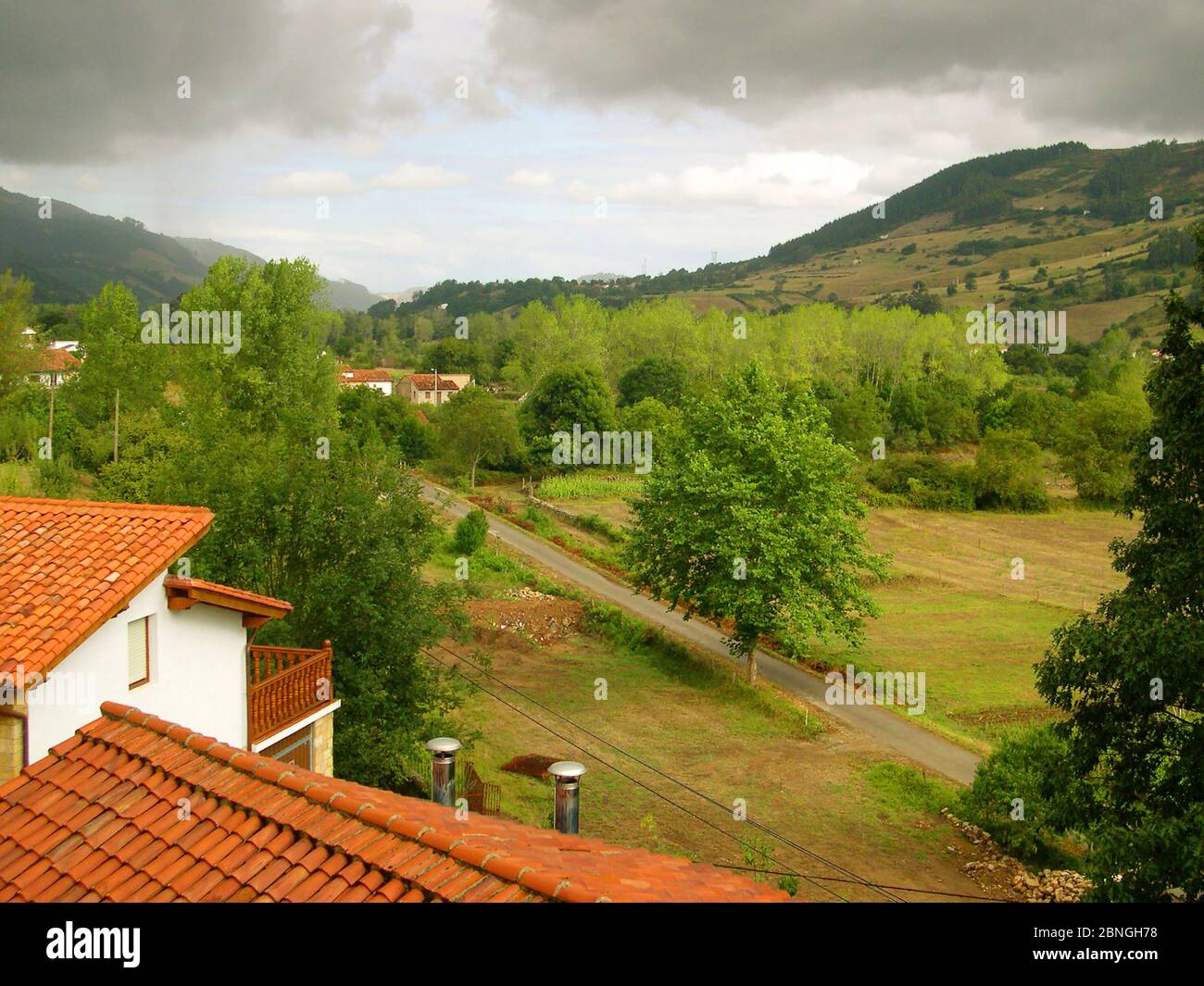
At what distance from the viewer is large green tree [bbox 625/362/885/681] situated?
26344mm

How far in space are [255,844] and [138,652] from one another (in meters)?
4.34

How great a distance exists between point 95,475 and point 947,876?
114 feet

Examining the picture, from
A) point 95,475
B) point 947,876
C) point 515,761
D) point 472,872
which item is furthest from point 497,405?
point 472,872

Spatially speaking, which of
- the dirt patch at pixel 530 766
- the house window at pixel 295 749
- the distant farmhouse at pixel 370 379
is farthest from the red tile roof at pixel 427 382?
the house window at pixel 295 749

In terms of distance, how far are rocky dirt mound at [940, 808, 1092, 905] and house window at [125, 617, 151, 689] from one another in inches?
563

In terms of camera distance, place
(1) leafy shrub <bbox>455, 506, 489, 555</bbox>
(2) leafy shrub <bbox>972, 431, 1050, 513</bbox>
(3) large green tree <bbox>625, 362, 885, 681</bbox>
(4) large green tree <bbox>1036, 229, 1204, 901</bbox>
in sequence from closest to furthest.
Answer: (4) large green tree <bbox>1036, 229, 1204, 901</bbox>
(3) large green tree <bbox>625, 362, 885, 681</bbox>
(1) leafy shrub <bbox>455, 506, 489, 555</bbox>
(2) leafy shrub <bbox>972, 431, 1050, 513</bbox>

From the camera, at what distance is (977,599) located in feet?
129

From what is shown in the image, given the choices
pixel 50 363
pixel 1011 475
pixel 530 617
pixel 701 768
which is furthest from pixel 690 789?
pixel 1011 475

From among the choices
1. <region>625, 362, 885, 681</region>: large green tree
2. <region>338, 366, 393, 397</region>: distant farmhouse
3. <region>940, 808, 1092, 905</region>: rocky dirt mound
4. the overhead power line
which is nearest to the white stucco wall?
the overhead power line

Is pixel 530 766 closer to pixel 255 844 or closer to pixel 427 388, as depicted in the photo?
pixel 255 844

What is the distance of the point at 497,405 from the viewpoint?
2532 inches

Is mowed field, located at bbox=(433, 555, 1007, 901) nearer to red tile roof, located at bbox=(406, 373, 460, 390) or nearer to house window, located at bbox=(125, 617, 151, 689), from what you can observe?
house window, located at bbox=(125, 617, 151, 689)
